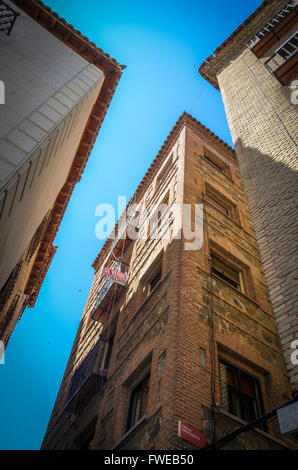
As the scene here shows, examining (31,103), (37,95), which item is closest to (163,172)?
(37,95)

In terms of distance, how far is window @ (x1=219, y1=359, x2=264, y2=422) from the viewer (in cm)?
735

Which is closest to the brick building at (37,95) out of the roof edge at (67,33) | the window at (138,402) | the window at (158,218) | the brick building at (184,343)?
the roof edge at (67,33)

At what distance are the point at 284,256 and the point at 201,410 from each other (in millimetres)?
3336

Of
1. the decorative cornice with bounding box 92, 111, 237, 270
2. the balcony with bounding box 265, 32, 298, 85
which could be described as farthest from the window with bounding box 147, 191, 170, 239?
the balcony with bounding box 265, 32, 298, 85

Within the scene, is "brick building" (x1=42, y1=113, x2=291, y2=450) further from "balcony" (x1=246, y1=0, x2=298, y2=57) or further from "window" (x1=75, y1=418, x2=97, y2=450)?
"balcony" (x1=246, y1=0, x2=298, y2=57)

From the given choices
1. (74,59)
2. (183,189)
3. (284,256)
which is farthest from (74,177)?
(284,256)

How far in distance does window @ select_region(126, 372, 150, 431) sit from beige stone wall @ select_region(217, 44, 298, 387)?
→ 13.5 ft

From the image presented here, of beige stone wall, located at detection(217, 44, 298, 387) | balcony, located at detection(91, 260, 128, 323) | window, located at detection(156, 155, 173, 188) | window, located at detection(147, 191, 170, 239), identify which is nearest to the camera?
beige stone wall, located at detection(217, 44, 298, 387)

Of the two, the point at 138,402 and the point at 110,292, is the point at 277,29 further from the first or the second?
the point at 138,402

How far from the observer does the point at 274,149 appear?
774cm

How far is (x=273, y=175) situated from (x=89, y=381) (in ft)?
27.4

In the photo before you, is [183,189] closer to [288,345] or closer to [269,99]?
[269,99]

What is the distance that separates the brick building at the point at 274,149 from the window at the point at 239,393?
2.50 meters

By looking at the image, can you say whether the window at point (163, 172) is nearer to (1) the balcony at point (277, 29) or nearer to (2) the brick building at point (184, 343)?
(2) the brick building at point (184, 343)
